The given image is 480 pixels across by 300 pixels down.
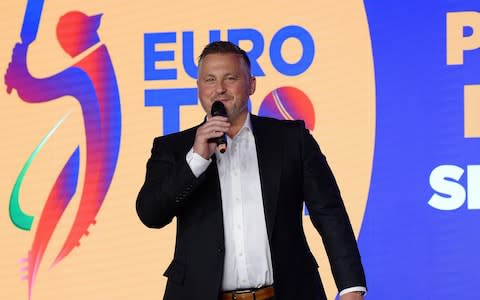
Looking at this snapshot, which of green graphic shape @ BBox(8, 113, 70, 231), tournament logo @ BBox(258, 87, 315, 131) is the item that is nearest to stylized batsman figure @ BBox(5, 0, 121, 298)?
green graphic shape @ BBox(8, 113, 70, 231)

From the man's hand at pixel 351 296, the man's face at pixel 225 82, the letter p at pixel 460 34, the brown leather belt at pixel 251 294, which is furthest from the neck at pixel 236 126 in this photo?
the letter p at pixel 460 34

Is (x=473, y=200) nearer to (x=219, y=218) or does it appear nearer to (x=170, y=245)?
(x=170, y=245)

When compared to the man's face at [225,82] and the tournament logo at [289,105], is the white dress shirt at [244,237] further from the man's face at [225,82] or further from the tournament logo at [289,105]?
the tournament logo at [289,105]

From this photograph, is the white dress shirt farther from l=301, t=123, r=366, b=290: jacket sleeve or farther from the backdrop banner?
the backdrop banner

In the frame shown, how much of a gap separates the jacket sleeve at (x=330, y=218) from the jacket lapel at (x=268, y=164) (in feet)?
0.28

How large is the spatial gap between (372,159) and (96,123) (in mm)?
1451

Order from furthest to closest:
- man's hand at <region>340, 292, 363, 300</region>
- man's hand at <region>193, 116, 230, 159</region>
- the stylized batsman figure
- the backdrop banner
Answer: the stylized batsman figure
the backdrop banner
man's hand at <region>340, 292, 363, 300</region>
man's hand at <region>193, 116, 230, 159</region>

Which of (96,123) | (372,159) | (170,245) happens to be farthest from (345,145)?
(96,123)

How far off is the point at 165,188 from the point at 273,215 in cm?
31

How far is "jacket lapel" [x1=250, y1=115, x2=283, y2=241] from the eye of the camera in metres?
2.13

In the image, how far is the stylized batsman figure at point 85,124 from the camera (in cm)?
402

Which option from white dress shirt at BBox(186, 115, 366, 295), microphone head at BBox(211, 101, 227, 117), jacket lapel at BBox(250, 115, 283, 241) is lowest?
white dress shirt at BBox(186, 115, 366, 295)

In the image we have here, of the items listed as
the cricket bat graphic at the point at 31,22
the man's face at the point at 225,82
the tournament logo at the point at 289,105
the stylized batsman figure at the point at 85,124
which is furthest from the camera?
the cricket bat graphic at the point at 31,22

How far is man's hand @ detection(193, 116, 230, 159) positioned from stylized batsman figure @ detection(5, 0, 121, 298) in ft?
6.76
